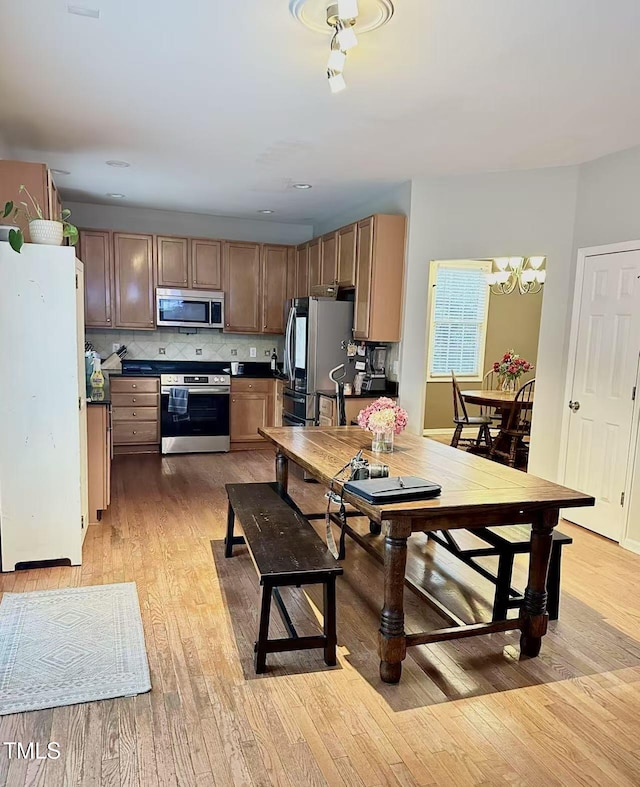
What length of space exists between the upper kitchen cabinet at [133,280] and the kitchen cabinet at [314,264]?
1.77 m

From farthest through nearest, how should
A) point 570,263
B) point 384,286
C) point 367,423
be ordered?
point 384,286, point 570,263, point 367,423

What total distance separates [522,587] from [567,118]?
8.89 feet

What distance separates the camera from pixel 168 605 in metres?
2.84

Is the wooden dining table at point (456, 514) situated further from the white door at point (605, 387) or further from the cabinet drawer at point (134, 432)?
the cabinet drawer at point (134, 432)

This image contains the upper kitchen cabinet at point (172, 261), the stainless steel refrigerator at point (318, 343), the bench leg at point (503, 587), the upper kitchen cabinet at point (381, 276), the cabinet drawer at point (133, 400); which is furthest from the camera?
the upper kitchen cabinet at point (172, 261)

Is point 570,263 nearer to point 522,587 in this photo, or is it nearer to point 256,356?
point 522,587

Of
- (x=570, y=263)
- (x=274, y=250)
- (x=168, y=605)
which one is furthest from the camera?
(x=274, y=250)

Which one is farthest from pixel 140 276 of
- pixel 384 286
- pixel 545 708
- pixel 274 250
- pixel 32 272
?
pixel 545 708

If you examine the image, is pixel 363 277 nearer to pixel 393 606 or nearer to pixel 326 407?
pixel 326 407

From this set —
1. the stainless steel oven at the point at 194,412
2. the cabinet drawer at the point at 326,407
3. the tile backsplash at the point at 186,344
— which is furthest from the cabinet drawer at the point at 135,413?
the cabinet drawer at the point at 326,407

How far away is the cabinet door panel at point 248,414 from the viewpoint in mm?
6418

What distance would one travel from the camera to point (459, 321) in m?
7.72

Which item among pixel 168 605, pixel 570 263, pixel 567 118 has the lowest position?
pixel 168 605

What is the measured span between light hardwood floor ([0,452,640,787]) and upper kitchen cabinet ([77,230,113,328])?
3494mm
